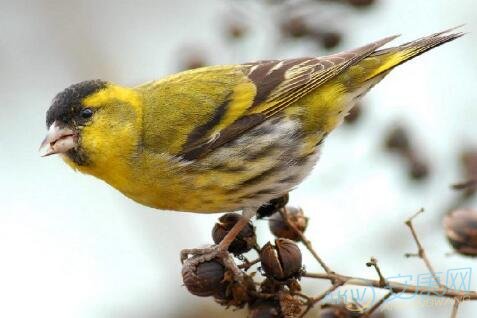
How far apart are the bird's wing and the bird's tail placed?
0.14 m

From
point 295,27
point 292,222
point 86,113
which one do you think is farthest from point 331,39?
point 86,113

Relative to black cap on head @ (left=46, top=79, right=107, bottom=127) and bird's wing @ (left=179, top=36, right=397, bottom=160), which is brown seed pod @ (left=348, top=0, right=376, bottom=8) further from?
black cap on head @ (left=46, top=79, right=107, bottom=127)

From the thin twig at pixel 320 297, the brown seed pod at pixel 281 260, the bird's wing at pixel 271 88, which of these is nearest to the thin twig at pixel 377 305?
the thin twig at pixel 320 297

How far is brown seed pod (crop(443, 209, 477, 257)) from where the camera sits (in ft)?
9.90

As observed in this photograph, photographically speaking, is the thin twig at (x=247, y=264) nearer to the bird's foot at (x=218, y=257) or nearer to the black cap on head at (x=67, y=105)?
the bird's foot at (x=218, y=257)

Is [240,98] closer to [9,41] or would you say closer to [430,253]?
[430,253]

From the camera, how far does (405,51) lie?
4176 millimetres

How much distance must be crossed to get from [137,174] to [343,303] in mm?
1281

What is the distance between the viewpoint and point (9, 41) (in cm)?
580

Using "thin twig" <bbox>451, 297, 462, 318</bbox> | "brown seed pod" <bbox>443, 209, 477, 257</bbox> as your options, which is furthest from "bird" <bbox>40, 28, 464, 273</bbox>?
"thin twig" <bbox>451, 297, 462, 318</bbox>

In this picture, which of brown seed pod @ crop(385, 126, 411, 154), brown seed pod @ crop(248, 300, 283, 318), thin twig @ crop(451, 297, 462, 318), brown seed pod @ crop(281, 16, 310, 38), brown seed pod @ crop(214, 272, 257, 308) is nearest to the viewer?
thin twig @ crop(451, 297, 462, 318)

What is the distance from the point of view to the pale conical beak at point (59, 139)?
3846mm

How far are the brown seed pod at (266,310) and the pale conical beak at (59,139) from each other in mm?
1259

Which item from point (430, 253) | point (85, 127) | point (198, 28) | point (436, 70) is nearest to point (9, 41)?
point (198, 28)
